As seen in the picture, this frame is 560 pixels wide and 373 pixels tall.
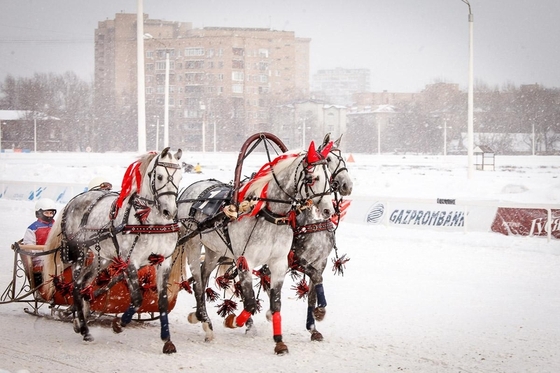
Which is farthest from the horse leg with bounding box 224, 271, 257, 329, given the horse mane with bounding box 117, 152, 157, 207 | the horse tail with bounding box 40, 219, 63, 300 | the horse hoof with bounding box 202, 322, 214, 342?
the horse tail with bounding box 40, 219, 63, 300

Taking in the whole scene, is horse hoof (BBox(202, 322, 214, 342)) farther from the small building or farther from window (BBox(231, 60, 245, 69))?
window (BBox(231, 60, 245, 69))

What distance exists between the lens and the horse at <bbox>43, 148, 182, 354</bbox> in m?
7.00

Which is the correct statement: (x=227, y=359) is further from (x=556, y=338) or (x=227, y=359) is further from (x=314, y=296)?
(x=556, y=338)

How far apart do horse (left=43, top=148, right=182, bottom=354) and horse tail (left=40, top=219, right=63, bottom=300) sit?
114 millimetres

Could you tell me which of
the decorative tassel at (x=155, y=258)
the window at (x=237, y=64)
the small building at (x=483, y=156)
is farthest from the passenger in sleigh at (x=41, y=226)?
the window at (x=237, y=64)

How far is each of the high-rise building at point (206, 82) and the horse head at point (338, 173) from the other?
66.6 m

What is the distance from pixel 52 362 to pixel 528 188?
21.9 metres

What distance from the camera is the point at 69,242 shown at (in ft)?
26.3

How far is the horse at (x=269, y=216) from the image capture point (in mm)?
7113

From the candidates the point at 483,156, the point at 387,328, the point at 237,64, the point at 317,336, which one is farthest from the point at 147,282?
the point at 237,64

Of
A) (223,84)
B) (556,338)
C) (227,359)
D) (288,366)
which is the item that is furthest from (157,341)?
(223,84)

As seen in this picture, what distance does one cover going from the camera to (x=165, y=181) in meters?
6.89

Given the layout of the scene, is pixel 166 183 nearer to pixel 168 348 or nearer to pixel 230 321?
pixel 168 348

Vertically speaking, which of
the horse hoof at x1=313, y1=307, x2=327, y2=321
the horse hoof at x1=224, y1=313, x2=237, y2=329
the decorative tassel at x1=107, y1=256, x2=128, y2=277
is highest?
the decorative tassel at x1=107, y1=256, x2=128, y2=277
